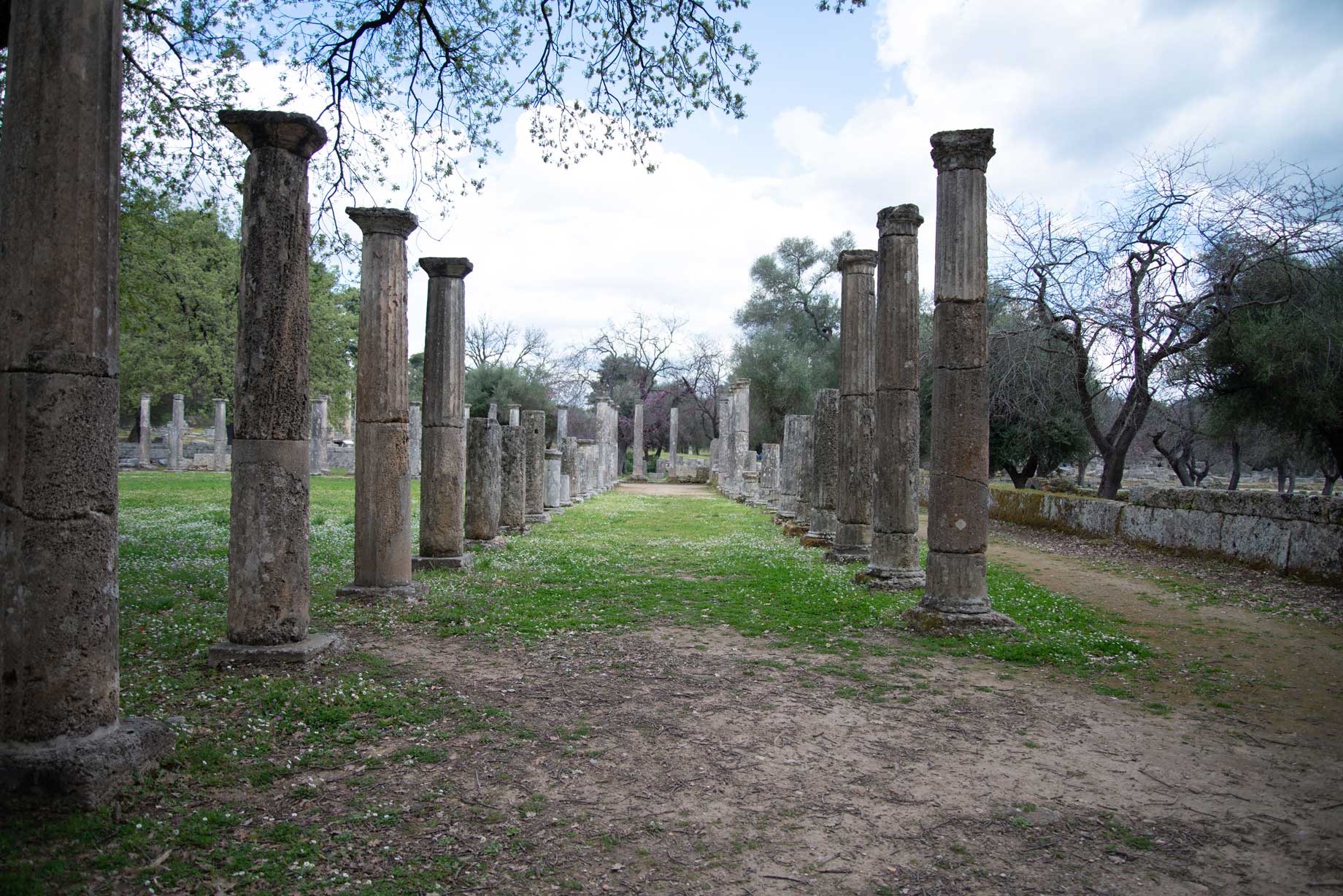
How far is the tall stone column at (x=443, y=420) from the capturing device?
1043cm

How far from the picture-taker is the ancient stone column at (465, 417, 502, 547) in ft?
42.5

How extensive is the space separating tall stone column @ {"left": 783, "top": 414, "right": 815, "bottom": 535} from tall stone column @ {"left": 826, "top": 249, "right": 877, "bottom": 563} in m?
4.42

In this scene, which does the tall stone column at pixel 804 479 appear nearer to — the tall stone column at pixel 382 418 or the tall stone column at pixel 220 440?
the tall stone column at pixel 382 418

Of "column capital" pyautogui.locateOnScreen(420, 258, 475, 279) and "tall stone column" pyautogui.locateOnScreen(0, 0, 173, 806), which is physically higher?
"column capital" pyautogui.locateOnScreen(420, 258, 475, 279)

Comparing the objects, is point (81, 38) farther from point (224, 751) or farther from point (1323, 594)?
point (1323, 594)

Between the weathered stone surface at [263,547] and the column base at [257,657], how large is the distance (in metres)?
0.07

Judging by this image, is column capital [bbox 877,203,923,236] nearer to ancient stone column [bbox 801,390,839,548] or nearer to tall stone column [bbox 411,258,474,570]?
ancient stone column [bbox 801,390,839,548]

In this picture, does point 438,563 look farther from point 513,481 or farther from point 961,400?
point 961,400

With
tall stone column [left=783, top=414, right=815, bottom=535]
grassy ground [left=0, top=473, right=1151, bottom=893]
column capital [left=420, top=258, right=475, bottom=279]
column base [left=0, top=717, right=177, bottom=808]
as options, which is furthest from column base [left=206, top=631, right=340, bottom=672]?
tall stone column [left=783, top=414, right=815, bottom=535]

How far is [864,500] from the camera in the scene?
11969mm

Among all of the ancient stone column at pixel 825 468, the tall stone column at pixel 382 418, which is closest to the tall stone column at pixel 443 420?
the tall stone column at pixel 382 418

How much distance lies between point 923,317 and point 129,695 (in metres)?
32.5

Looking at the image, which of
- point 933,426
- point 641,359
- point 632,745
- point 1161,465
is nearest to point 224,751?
point 632,745

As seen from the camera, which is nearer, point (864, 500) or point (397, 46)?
point (397, 46)
